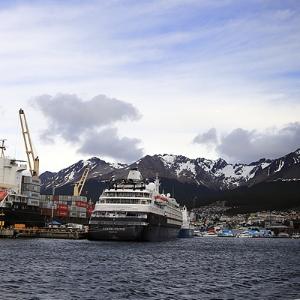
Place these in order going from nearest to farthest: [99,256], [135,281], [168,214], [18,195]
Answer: [135,281] < [99,256] < [168,214] < [18,195]

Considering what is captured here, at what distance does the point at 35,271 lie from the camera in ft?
207

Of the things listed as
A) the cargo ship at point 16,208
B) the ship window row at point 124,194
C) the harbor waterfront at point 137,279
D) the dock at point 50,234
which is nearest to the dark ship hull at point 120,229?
the ship window row at point 124,194

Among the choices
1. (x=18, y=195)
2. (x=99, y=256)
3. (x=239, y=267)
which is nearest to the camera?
(x=239, y=267)

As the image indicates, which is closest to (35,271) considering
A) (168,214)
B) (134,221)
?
(134,221)

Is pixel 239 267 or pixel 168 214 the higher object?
pixel 168 214

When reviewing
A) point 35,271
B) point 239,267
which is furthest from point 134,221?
point 35,271

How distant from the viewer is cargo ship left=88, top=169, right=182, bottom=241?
400 feet

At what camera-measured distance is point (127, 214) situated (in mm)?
124562

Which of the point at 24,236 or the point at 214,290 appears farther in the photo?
the point at 24,236

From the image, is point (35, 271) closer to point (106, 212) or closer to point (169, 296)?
point (169, 296)

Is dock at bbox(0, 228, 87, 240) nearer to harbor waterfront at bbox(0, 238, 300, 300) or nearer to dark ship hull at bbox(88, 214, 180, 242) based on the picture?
dark ship hull at bbox(88, 214, 180, 242)

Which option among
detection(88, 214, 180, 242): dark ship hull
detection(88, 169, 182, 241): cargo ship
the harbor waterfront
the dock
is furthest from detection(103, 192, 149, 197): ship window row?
the harbor waterfront

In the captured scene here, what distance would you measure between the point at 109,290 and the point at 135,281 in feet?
23.2

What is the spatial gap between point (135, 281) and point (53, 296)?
41.7ft
